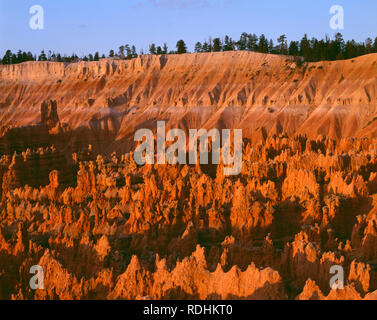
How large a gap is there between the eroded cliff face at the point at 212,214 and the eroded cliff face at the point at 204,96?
382mm

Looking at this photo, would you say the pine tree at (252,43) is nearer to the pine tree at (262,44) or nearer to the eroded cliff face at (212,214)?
the pine tree at (262,44)

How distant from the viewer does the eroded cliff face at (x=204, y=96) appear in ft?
192

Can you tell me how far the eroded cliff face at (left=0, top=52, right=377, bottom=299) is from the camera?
48.8ft

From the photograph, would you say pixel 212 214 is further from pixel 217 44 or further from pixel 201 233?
pixel 217 44

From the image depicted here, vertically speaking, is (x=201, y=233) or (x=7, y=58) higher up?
(x=7, y=58)

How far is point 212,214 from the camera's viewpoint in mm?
23094

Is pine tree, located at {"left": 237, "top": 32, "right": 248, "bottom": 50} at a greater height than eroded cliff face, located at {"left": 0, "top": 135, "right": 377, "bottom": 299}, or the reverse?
pine tree, located at {"left": 237, "top": 32, "right": 248, "bottom": 50}

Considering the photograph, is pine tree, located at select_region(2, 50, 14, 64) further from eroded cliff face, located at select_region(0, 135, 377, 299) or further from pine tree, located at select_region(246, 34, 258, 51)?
eroded cliff face, located at select_region(0, 135, 377, 299)

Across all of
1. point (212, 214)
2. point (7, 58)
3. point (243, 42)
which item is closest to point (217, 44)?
point (243, 42)

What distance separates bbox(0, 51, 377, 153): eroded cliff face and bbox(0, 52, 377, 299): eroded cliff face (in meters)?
0.38

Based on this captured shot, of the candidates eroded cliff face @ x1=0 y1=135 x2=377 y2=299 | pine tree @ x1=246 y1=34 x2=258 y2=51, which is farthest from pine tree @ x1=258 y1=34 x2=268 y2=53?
eroded cliff face @ x1=0 y1=135 x2=377 y2=299

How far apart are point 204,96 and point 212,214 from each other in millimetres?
49282

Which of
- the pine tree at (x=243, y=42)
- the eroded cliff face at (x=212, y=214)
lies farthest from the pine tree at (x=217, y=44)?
the eroded cliff face at (x=212, y=214)
